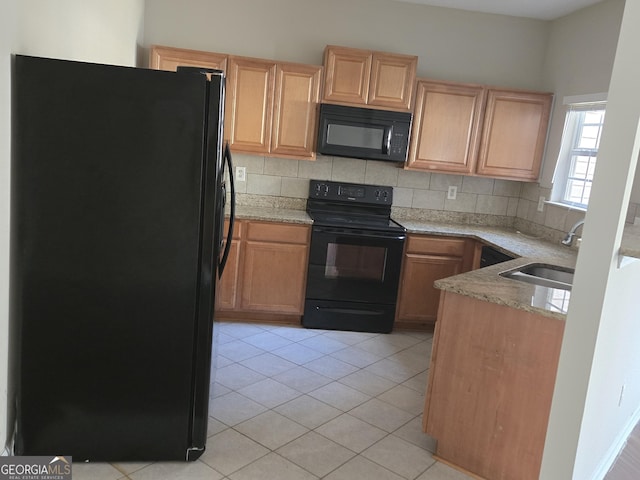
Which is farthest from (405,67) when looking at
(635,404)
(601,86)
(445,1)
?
(635,404)

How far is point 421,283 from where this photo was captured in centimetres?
432

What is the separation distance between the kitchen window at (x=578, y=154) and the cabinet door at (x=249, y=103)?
2301 millimetres

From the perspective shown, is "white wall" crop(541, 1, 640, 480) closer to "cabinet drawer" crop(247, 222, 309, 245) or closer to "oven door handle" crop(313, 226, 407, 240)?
"oven door handle" crop(313, 226, 407, 240)

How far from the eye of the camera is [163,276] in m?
2.26

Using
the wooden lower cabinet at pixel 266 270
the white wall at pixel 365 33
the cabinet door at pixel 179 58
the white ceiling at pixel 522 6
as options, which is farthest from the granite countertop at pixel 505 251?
the white ceiling at pixel 522 6

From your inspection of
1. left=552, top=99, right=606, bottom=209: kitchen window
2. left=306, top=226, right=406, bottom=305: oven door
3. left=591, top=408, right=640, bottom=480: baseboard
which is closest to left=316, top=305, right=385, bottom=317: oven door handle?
left=306, top=226, right=406, bottom=305: oven door

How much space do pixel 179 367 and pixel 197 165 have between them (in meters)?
0.86

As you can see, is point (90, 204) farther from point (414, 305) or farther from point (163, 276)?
point (414, 305)

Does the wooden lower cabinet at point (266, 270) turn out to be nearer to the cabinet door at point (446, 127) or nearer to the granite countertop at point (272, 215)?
the granite countertop at point (272, 215)

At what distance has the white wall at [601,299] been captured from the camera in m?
1.71

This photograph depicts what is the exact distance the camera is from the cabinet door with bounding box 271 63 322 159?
413cm

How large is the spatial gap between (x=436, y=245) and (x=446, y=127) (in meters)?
0.94

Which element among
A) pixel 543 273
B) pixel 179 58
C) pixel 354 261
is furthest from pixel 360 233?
pixel 179 58

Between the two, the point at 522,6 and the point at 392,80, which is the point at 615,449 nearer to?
the point at 392,80
